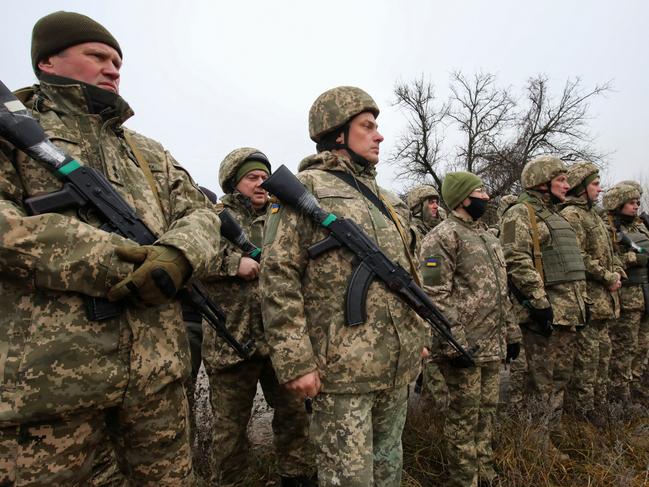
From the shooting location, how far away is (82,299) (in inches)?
61.4

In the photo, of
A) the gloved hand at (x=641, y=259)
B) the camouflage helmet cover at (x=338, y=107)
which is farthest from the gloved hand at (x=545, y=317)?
the camouflage helmet cover at (x=338, y=107)

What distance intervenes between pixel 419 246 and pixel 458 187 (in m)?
1.13

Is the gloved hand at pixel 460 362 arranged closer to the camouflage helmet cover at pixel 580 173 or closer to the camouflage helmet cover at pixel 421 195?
the camouflage helmet cover at pixel 580 173

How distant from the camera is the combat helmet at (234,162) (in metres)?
3.65

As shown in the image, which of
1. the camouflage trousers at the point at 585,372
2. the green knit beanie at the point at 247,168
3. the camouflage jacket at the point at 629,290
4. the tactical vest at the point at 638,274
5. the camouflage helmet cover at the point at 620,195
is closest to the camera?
the green knit beanie at the point at 247,168

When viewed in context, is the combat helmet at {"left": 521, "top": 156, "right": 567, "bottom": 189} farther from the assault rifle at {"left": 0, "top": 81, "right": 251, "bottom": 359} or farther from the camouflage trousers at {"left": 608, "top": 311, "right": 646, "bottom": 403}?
the assault rifle at {"left": 0, "top": 81, "right": 251, "bottom": 359}

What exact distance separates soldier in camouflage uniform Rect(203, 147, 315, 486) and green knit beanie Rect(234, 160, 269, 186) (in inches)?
28.5

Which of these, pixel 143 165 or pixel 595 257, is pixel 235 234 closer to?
pixel 143 165

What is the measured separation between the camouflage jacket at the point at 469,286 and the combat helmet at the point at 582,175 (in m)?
2.51

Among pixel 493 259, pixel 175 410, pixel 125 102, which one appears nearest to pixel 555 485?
pixel 493 259

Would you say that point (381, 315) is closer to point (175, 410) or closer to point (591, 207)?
point (175, 410)

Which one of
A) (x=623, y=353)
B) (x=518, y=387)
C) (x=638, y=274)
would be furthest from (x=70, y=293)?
(x=638, y=274)

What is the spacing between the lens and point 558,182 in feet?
15.5

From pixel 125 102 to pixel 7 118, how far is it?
48cm
